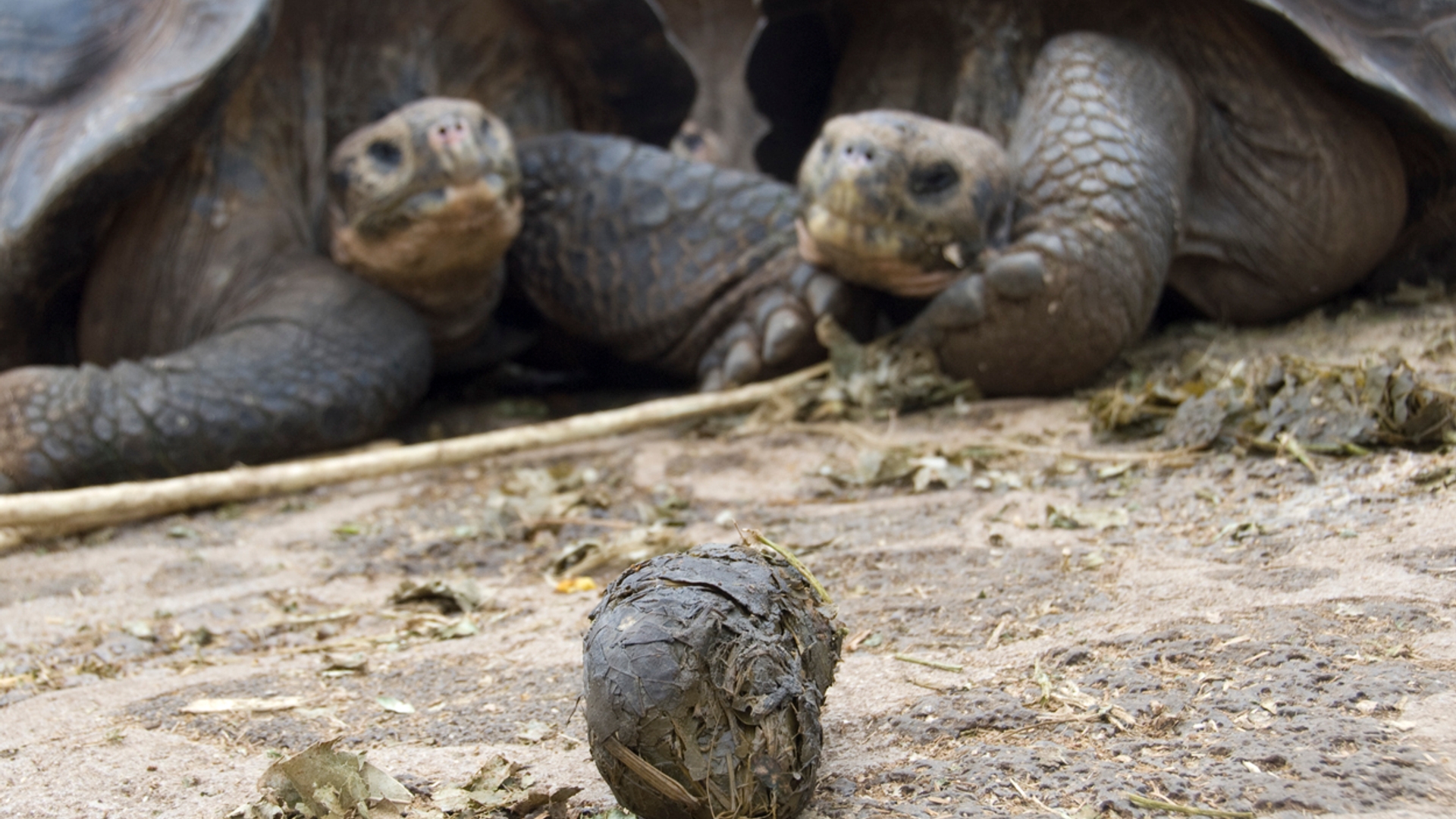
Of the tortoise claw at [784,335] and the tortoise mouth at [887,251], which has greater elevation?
the tortoise mouth at [887,251]

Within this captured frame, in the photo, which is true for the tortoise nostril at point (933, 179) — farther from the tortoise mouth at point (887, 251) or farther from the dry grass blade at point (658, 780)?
the dry grass blade at point (658, 780)

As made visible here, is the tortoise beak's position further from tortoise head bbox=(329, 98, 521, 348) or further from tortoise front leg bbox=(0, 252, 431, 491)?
tortoise front leg bbox=(0, 252, 431, 491)

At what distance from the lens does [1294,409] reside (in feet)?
6.35

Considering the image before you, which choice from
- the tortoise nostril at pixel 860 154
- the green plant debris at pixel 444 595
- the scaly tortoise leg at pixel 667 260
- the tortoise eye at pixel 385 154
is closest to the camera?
the green plant debris at pixel 444 595

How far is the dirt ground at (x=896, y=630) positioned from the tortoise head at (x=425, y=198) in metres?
0.68

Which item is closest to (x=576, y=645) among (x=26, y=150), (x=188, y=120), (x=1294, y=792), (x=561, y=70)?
(x=1294, y=792)

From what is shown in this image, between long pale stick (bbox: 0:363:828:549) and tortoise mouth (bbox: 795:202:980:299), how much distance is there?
1.21ft

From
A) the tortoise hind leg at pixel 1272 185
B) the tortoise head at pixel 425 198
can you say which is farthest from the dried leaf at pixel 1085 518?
the tortoise head at pixel 425 198

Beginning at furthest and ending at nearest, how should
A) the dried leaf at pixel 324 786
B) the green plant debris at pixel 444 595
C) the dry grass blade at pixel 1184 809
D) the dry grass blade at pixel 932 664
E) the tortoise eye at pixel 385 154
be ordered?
1. the tortoise eye at pixel 385 154
2. the green plant debris at pixel 444 595
3. the dry grass blade at pixel 932 664
4. the dried leaf at pixel 324 786
5. the dry grass blade at pixel 1184 809

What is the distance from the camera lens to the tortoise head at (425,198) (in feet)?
8.73

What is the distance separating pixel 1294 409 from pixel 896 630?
3.27 feet

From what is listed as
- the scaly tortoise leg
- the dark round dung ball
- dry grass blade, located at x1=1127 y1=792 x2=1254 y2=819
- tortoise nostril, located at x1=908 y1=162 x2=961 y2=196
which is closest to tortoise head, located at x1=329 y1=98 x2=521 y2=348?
the scaly tortoise leg

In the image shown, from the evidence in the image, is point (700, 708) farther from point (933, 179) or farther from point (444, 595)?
point (933, 179)

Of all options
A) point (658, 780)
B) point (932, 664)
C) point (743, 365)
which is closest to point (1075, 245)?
point (743, 365)
